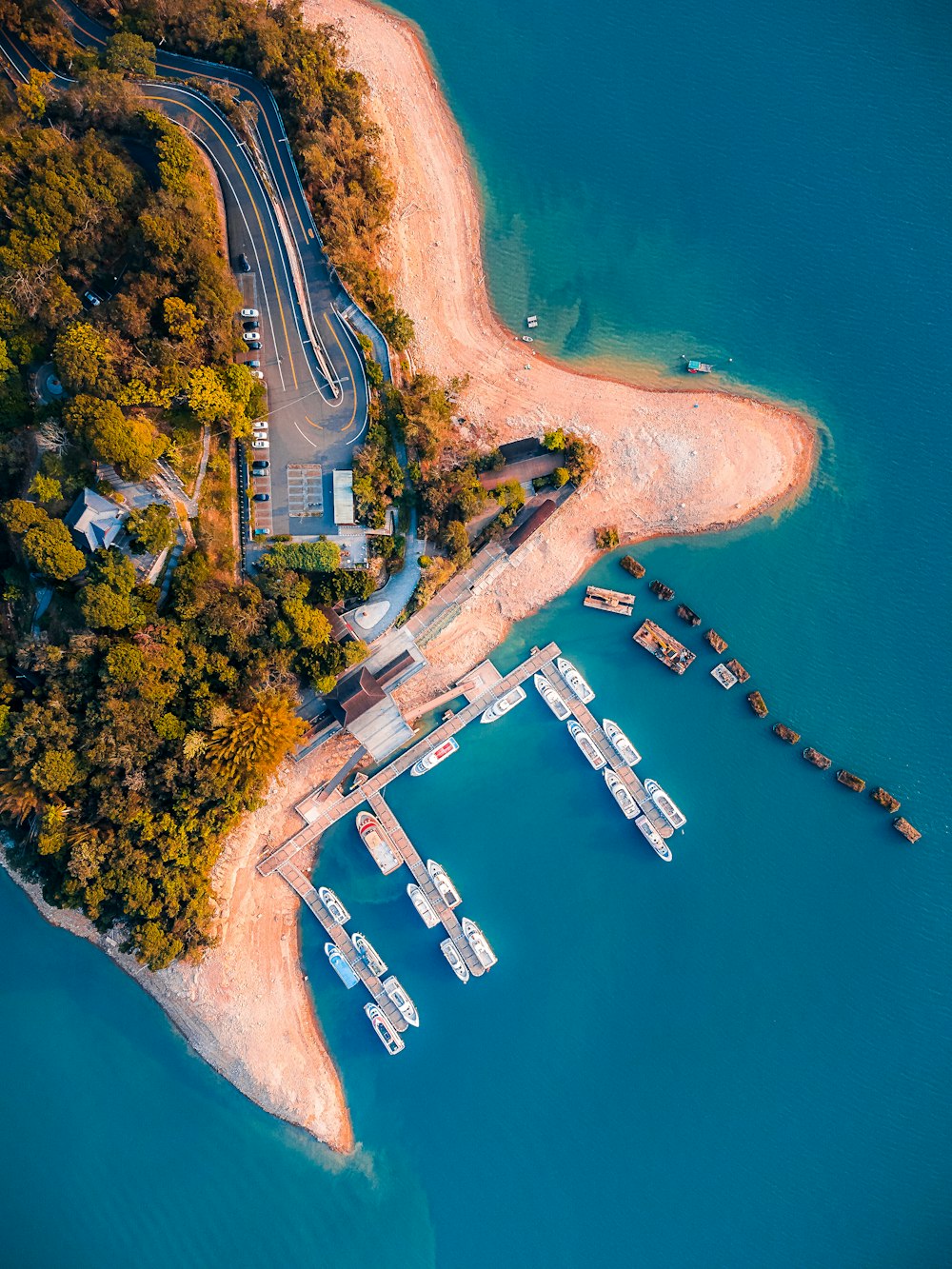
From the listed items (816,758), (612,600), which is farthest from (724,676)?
(612,600)

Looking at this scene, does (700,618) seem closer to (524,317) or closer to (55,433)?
(524,317)

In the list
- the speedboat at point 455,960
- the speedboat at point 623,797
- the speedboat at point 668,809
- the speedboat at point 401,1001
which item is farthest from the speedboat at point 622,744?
the speedboat at point 401,1001

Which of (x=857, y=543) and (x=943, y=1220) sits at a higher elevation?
(x=857, y=543)

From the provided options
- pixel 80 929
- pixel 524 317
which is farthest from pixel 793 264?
pixel 80 929

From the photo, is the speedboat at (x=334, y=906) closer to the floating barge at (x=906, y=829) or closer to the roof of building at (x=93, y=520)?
the roof of building at (x=93, y=520)

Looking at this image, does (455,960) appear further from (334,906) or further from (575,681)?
(575,681)

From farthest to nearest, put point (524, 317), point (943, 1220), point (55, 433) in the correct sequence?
point (524, 317) → point (943, 1220) → point (55, 433)
